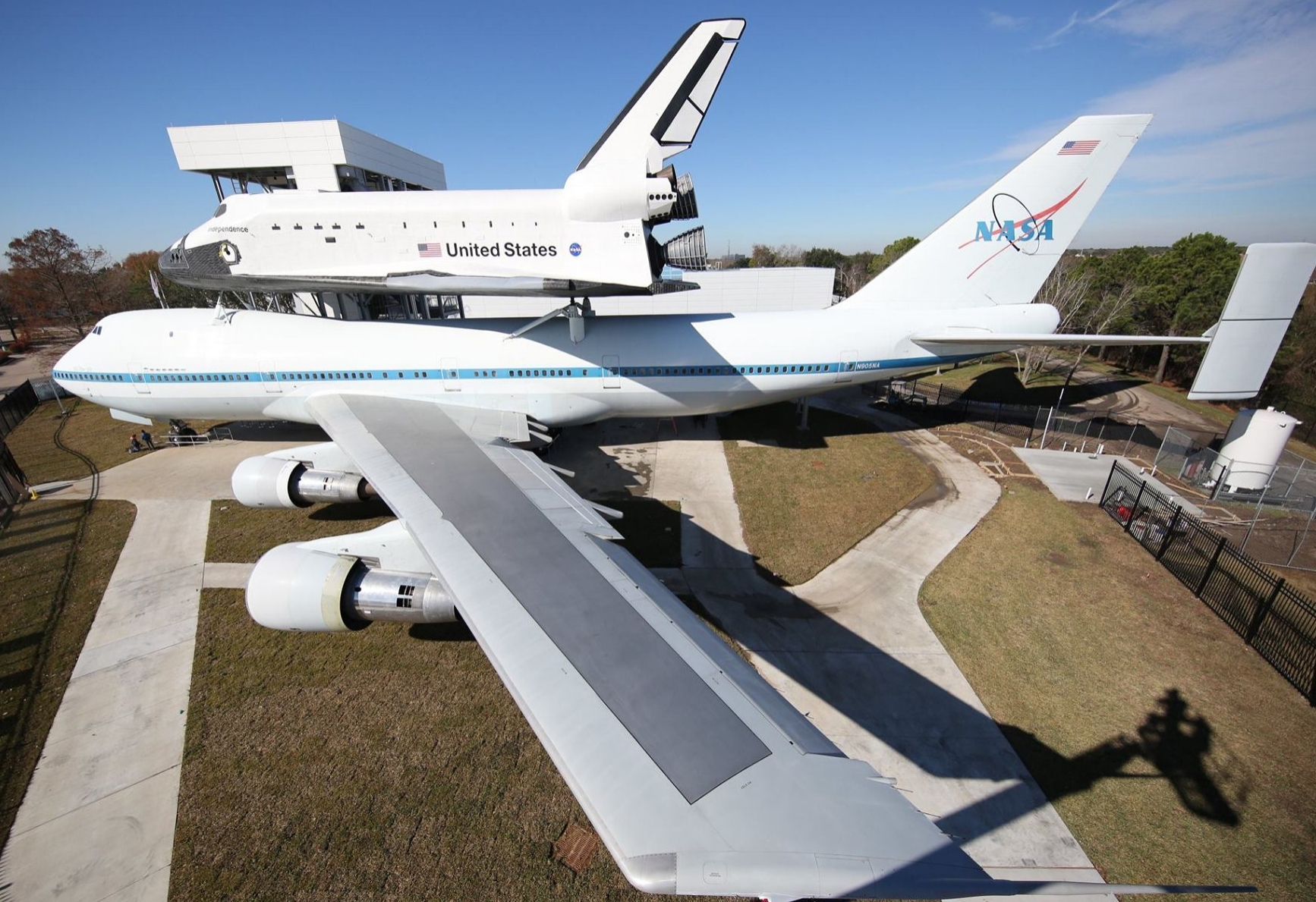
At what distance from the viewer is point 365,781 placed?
7590 mm

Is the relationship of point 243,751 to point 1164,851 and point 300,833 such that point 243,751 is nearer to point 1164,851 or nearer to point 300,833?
point 300,833

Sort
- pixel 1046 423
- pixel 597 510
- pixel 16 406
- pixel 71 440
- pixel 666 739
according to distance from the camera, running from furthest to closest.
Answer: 1. pixel 16 406
2. pixel 1046 423
3. pixel 71 440
4. pixel 597 510
5. pixel 666 739

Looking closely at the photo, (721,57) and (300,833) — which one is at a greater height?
(721,57)

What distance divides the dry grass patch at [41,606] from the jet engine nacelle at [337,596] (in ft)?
11.8

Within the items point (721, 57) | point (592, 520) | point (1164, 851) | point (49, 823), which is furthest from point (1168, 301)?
point (49, 823)

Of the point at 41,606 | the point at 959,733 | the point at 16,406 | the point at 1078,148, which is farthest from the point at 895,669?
the point at 16,406

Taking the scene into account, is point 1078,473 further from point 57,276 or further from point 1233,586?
point 57,276

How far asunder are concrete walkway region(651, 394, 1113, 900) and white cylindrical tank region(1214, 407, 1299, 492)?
26.1 feet

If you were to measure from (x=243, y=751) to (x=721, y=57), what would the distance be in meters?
19.6

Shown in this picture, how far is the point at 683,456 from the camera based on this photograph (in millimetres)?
18359

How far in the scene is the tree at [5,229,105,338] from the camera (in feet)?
A: 115

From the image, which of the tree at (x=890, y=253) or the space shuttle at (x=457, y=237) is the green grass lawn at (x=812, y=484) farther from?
the tree at (x=890, y=253)

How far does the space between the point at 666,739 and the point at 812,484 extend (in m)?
13.1

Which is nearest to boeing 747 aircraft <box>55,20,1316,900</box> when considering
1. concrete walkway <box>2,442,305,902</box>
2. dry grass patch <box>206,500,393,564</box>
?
dry grass patch <box>206,500,393,564</box>
